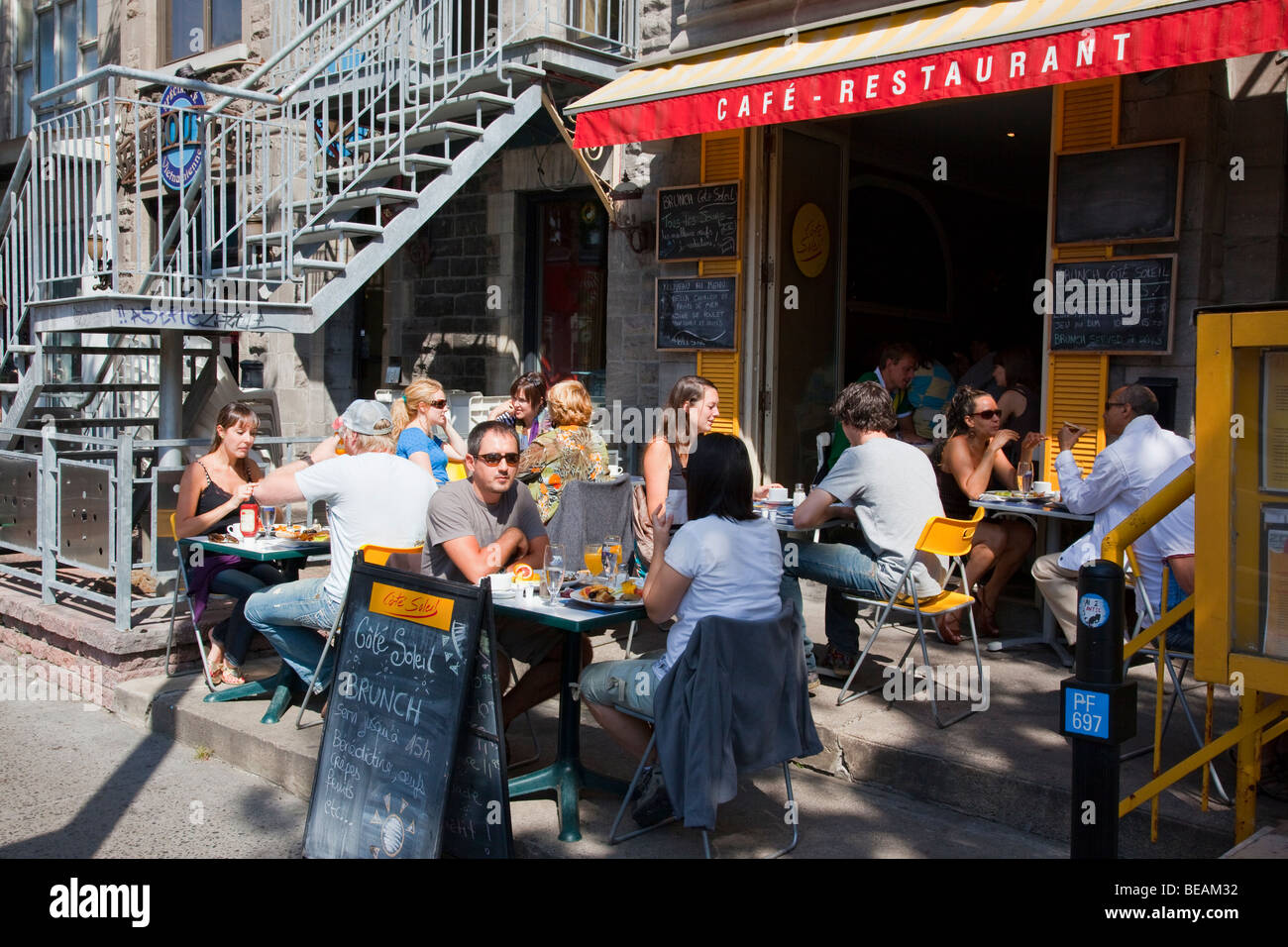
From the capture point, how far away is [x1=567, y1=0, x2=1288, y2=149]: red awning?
17.0ft

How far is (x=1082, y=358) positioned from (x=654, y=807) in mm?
3789

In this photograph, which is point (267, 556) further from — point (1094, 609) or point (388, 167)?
point (388, 167)

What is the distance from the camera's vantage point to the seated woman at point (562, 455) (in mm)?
6250

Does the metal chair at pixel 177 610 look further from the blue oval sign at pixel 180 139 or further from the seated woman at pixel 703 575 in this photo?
the blue oval sign at pixel 180 139

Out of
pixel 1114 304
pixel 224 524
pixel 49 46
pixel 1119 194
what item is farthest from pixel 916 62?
pixel 49 46

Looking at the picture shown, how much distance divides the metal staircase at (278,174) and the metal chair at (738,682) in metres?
4.88

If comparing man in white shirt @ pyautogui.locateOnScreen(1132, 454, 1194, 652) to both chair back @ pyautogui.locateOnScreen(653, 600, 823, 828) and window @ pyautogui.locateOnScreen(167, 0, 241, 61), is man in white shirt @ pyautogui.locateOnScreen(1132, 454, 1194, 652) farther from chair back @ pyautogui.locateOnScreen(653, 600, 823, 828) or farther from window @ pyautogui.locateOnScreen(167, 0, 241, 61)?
window @ pyautogui.locateOnScreen(167, 0, 241, 61)

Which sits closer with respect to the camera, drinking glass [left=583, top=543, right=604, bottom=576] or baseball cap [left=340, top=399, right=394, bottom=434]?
drinking glass [left=583, top=543, right=604, bottom=576]

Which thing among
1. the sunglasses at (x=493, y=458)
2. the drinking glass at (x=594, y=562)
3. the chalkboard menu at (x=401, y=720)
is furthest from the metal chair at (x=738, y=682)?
the sunglasses at (x=493, y=458)

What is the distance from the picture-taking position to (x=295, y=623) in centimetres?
518

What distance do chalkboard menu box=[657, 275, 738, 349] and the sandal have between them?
8.89ft

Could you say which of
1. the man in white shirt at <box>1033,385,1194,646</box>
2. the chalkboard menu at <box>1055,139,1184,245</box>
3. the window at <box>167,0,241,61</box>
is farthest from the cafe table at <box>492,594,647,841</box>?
the window at <box>167,0,241,61</box>
